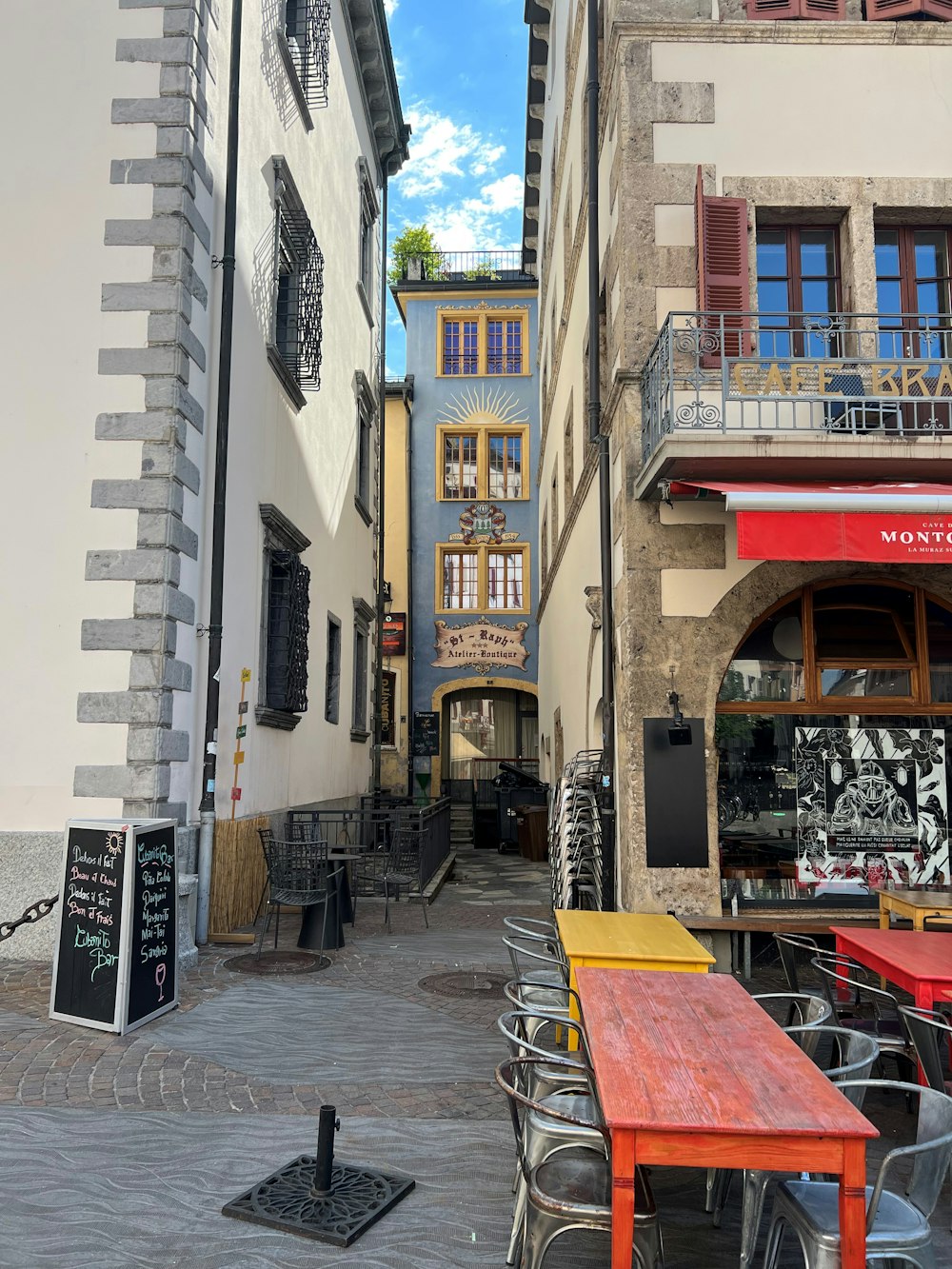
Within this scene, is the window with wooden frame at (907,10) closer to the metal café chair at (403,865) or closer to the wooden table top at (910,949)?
the wooden table top at (910,949)

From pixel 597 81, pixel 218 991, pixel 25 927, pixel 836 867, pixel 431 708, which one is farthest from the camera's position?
pixel 431 708

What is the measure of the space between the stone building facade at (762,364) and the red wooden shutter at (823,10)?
0.9 inches

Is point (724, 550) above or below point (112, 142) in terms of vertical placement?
below

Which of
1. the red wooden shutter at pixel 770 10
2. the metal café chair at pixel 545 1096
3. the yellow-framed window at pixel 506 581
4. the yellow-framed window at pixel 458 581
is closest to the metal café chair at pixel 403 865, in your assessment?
the metal café chair at pixel 545 1096

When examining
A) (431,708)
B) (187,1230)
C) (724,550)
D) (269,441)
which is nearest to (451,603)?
(431,708)

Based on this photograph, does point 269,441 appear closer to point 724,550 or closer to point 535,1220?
point 724,550

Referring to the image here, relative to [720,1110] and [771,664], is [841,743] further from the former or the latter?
[720,1110]

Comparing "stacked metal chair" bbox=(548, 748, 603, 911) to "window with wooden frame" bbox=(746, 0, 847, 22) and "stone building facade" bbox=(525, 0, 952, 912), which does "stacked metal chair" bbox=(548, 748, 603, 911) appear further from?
"window with wooden frame" bbox=(746, 0, 847, 22)

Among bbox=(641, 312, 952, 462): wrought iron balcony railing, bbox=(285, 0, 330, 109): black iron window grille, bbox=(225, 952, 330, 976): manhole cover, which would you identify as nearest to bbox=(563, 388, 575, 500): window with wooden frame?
bbox=(285, 0, 330, 109): black iron window grille

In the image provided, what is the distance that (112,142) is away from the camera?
29.5 feet

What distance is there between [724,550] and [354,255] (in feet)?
39.4

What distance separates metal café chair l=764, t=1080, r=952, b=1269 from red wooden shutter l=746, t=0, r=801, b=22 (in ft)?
30.4

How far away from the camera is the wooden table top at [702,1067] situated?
9.12 feet

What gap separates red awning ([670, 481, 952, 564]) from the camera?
727cm
